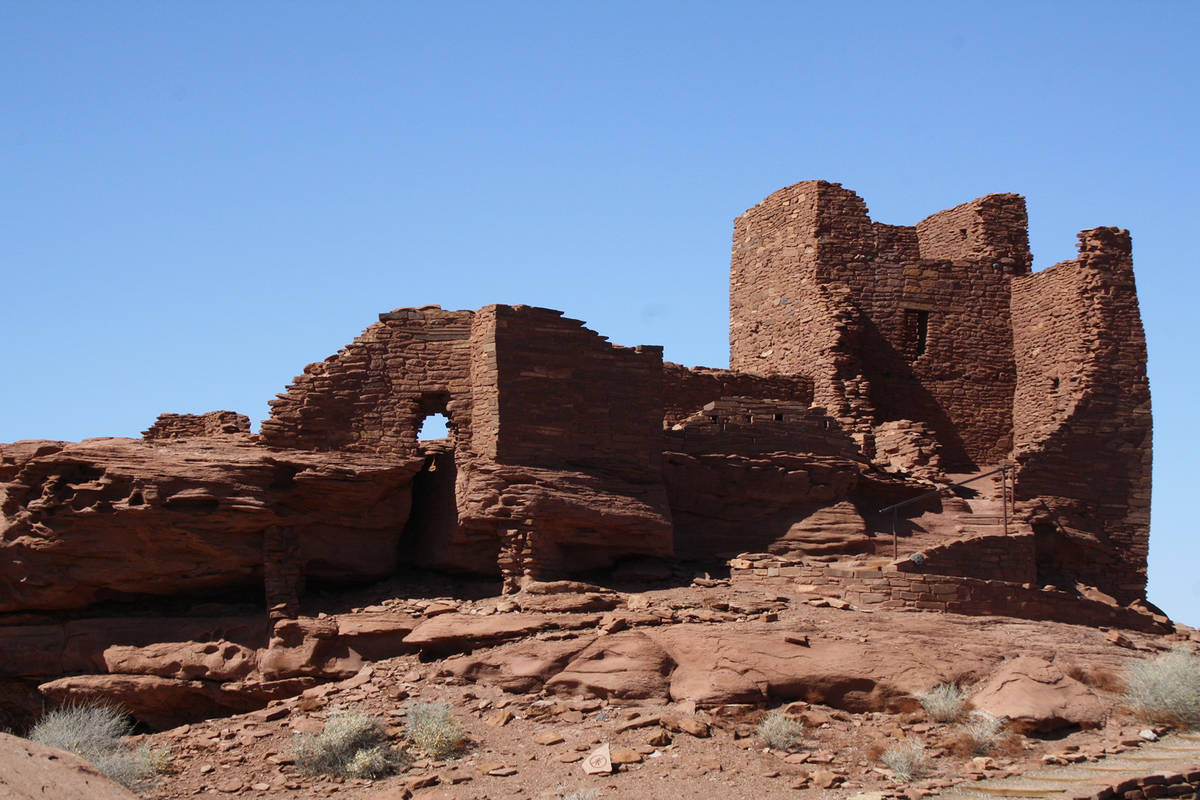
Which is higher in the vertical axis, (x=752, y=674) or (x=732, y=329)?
(x=732, y=329)

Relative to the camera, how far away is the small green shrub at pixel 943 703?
17.7m

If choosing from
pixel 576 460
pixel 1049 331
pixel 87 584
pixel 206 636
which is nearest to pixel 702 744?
pixel 576 460

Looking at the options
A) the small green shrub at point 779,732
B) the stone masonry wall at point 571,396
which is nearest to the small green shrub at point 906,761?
the small green shrub at point 779,732

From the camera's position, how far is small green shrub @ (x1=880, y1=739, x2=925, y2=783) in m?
16.1

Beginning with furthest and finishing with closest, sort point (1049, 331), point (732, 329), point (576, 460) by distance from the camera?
point (732, 329)
point (1049, 331)
point (576, 460)

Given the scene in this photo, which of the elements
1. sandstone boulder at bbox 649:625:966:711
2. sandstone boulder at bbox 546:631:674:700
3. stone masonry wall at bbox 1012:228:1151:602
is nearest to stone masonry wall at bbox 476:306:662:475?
sandstone boulder at bbox 546:631:674:700

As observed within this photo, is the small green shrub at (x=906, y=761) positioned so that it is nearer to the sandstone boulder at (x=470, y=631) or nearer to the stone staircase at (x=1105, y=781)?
the stone staircase at (x=1105, y=781)

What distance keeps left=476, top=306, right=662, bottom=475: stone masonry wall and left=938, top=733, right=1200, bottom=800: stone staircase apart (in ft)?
27.2

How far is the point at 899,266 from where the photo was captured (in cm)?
2944

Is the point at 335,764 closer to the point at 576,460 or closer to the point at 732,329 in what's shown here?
the point at 576,460

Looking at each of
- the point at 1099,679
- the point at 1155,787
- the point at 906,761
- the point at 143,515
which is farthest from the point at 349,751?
the point at 1099,679

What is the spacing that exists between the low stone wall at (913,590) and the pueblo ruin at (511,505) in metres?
0.04

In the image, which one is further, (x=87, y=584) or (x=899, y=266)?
(x=899, y=266)

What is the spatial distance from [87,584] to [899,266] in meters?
16.6
